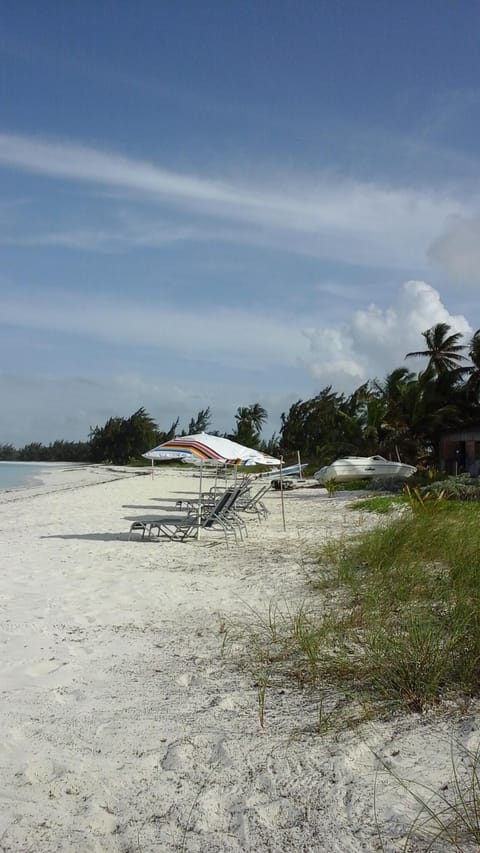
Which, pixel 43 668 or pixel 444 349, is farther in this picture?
pixel 444 349

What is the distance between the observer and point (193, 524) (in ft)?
33.1

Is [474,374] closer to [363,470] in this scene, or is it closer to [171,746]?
[363,470]

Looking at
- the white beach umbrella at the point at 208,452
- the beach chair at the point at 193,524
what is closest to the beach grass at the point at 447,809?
the beach chair at the point at 193,524

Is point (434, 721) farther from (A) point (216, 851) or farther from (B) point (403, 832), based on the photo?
(A) point (216, 851)

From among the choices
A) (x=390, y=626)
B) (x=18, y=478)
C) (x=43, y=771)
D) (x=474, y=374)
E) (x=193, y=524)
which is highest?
(x=474, y=374)

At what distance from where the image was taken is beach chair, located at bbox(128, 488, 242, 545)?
9.97m

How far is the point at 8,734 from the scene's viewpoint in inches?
133

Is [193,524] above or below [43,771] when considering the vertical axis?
above

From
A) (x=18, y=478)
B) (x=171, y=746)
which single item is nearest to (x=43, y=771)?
(x=171, y=746)

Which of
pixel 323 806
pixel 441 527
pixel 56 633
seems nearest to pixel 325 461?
pixel 441 527

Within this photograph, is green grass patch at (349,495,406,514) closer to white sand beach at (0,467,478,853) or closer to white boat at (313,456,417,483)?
white boat at (313,456,417,483)

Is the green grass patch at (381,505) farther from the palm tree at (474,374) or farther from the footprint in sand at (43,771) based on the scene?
the palm tree at (474,374)

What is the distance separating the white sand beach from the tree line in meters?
11.1

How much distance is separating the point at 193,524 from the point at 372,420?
18552 mm
